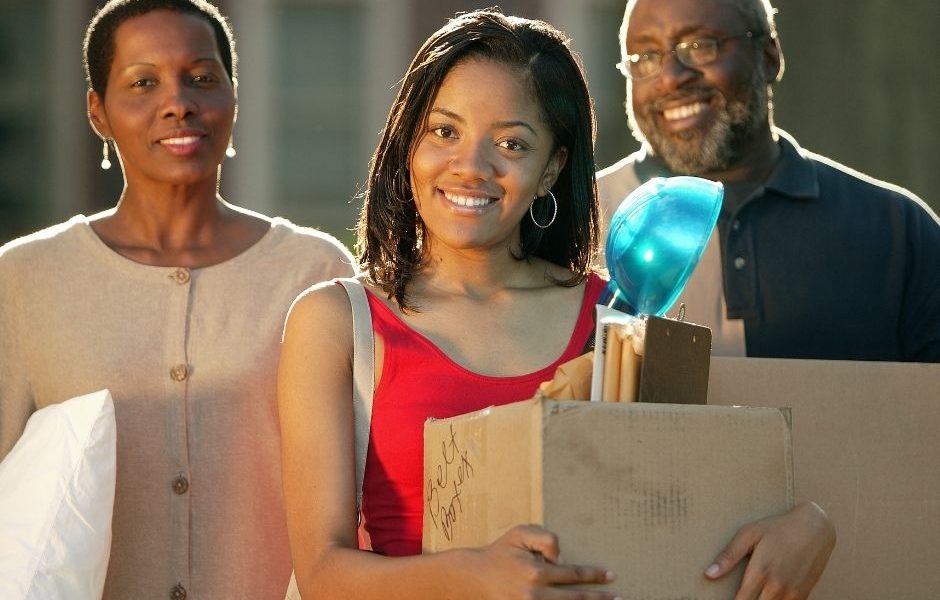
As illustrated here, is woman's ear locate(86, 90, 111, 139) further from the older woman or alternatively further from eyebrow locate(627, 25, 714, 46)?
eyebrow locate(627, 25, 714, 46)

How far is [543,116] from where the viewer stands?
2328 millimetres

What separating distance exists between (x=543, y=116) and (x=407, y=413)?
1.67 feet

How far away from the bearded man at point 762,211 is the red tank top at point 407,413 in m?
0.77

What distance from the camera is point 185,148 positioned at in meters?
2.83

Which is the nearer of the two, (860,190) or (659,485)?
(659,485)

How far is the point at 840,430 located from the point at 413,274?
0.71 m

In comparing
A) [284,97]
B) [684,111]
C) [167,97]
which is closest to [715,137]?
[684,111]

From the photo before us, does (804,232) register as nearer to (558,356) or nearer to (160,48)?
(558,356)

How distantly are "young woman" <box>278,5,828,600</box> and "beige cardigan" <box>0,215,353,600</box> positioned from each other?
423 millimetres

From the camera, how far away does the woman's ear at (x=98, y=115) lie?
2.91m

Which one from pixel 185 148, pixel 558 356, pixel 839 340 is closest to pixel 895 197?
pixel 839 340

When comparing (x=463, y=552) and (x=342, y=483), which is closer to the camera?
(x=463, y=552)

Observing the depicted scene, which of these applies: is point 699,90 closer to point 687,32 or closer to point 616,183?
point 687,32

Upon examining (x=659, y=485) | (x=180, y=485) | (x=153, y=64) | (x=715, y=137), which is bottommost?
(x=180, y=485)
